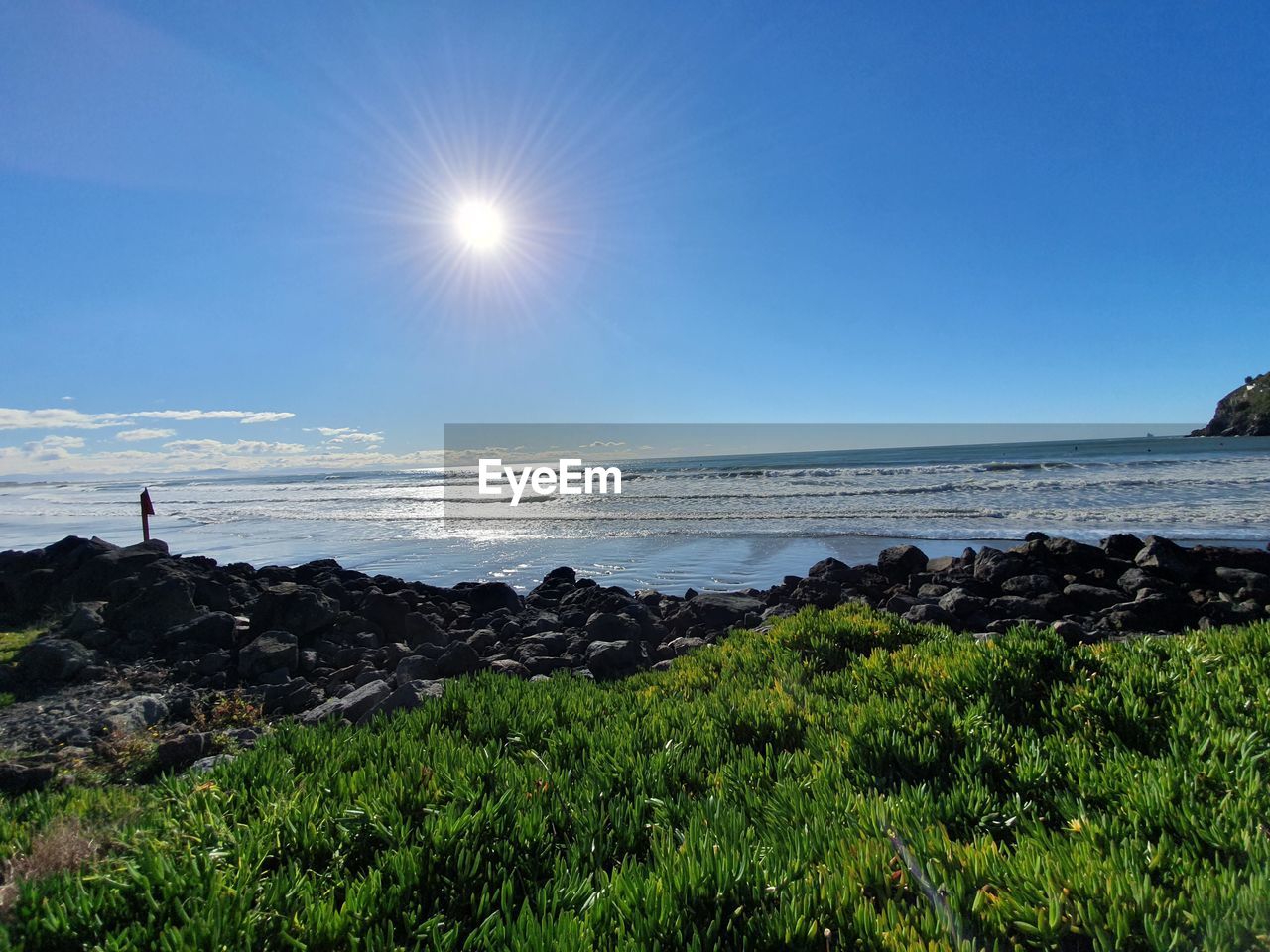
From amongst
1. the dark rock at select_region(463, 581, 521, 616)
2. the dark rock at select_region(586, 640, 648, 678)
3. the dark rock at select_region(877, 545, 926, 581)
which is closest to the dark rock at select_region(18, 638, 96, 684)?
the dark rock at select_region(463, 581, 521, 616)

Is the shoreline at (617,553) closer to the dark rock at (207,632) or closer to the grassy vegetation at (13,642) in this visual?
the dark rock at (207,632)

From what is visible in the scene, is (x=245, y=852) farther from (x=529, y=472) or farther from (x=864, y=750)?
(x=529, y=472)

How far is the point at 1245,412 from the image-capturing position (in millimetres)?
100375

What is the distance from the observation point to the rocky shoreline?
6.26 m

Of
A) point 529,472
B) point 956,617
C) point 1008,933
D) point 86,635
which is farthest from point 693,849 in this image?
point 529,472

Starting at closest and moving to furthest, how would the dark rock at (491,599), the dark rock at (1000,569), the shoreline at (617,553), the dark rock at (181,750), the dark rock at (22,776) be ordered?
1. the dark rock at (22,776)
2. the dark rock at (181,750)
3. the dark rock at (1000,569)
4. the dark rock at (491,599)
5. the shoreline at (617,553)

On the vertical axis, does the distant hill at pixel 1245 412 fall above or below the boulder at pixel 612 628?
above

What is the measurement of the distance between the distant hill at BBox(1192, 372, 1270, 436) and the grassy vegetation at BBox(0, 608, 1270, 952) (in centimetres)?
12999

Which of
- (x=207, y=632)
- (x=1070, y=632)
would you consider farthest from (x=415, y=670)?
(x=1070, y=632)

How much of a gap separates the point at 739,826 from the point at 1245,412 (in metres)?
139

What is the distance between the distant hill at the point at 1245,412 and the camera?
95938mm

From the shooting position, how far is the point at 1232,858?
2102 mm

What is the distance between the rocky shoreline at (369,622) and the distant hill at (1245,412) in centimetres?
11943

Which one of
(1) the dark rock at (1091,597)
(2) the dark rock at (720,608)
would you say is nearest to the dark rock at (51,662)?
(2) the dark rock at (720,608)
